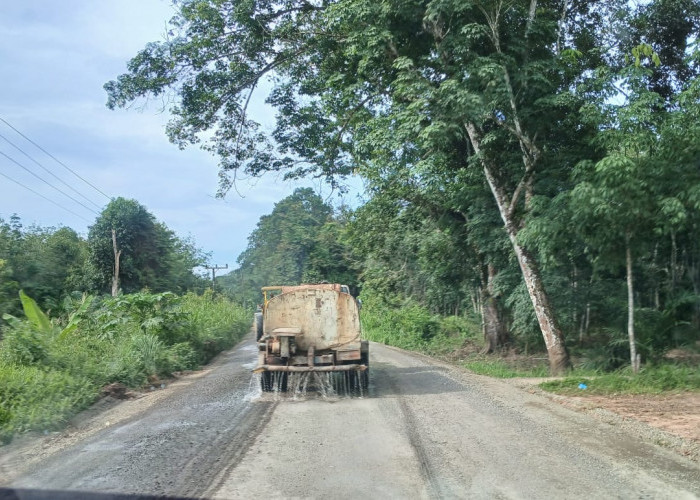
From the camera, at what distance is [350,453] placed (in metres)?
6.72

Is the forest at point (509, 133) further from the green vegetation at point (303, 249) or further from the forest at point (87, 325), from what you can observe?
the green vegetation at point (303, 249)

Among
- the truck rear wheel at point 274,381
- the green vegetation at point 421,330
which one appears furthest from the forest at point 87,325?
the green vegetation at point 421,330

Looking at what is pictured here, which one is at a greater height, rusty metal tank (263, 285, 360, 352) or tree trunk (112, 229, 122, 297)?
tree trunk (112, 229, 122, 297)

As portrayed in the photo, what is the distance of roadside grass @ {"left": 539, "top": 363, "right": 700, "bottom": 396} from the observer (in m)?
11.3

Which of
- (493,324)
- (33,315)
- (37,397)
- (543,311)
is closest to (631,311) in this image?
(543,311)

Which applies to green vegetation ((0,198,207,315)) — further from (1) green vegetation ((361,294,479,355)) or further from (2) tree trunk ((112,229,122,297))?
(1) green vegetation ((361,294,479,355))

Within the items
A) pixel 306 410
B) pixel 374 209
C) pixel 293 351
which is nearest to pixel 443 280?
pixel 374 209

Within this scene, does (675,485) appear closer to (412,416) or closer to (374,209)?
(412,416)

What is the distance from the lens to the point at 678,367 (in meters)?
12.5

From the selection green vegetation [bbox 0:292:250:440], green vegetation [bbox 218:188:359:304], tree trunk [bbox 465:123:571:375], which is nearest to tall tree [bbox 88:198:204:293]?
green vegetation [bbox 218:188:359:304]

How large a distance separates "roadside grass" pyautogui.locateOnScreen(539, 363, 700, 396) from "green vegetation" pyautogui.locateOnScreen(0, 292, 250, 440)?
893cm

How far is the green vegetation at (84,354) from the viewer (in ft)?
28.1

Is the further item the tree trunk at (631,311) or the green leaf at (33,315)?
the tree trunk at (631,311)

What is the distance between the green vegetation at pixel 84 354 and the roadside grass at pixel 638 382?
29.3 ft
